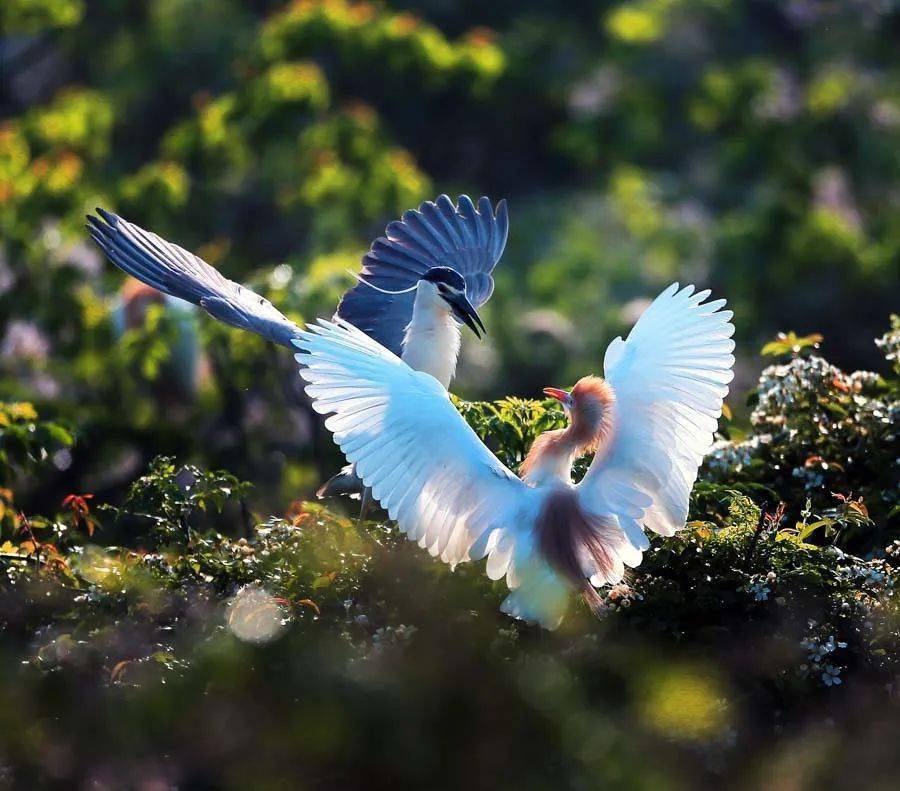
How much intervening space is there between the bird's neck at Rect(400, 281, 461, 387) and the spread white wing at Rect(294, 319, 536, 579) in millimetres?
1395

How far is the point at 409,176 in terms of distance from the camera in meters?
11.8

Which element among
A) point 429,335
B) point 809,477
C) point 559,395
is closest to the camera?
point 559,395

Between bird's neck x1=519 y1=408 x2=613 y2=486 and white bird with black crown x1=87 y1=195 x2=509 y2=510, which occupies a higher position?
white bird with black crown x1=87 y1=195 x2=509 y2=510

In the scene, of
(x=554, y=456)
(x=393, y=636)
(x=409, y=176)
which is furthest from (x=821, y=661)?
(x=409, y=176)

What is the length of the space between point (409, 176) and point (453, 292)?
6.41 m

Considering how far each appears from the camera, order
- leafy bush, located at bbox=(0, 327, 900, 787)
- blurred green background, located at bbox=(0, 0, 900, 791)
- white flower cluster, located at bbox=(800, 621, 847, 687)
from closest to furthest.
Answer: leafy bush, located at bbox=(0, 327, 900, 787), blurred green background, located at bbox=(0, 0, 900, 791), white flower cluster, located at bbox=(800, 621, 847, 687)

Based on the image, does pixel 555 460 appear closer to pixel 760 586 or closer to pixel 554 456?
pixel 554 456

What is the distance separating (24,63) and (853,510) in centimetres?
1662

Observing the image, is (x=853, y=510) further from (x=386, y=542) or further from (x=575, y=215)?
(x=575, y=215)

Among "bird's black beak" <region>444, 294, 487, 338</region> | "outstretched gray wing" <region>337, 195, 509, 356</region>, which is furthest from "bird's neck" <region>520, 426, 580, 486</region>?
"outstretched gray wing" <region>337, 195, 509, 356</region>

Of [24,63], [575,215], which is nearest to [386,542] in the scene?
[575,215]

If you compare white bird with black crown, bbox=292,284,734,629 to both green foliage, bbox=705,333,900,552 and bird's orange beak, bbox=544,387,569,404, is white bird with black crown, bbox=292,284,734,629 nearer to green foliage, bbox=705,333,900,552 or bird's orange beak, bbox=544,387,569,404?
bird's orange beak, bbox=544,387,569,404

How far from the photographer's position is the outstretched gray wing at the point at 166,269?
5285 millimetres

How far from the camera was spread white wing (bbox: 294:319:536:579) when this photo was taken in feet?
13.4
